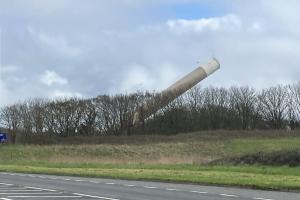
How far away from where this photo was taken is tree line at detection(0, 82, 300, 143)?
4377 inches

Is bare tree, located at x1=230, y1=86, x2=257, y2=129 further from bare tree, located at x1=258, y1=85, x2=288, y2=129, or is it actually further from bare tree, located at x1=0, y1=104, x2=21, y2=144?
bare tree, located at x1=0, y1=104, x2=21, y2=144

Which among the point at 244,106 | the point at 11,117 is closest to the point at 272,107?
the point at 244,106

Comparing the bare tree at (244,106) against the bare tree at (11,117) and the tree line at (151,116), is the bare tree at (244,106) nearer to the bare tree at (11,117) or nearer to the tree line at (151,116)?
the tree line at (151,116)

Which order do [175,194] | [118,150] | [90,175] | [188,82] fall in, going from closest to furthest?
[175,194] < [90,175] < [118,150] < [188,82]

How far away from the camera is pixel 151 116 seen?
114 m

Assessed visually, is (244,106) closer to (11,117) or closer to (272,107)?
(272,107)

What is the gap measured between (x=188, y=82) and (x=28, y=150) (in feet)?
134

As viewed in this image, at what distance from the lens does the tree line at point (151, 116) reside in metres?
111

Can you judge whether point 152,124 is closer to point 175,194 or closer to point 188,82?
point 188,82

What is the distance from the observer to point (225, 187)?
2480cm

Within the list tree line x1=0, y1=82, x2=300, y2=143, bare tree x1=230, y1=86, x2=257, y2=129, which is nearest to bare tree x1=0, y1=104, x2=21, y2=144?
tree line x1=0, y1=82, x2=300, y2=143

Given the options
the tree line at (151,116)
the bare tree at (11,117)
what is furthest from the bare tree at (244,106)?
the bare tree at (11,117)

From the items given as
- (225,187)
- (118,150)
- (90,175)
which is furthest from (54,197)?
(118,150)

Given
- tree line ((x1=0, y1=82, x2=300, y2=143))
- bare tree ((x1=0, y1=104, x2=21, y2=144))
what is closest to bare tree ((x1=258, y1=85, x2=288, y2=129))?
tree line ((x1=0, y1=82, x2=300, y2=143))
